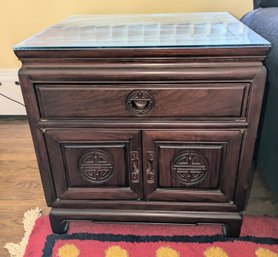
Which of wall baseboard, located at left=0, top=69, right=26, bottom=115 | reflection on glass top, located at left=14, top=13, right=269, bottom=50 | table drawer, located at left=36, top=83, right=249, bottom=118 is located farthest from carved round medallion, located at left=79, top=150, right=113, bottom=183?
wall baseboard, located at left=0, top=69, right=26, bottom=115

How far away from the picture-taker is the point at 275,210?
3.25 feet

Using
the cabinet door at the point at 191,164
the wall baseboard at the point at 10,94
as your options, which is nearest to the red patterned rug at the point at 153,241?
the cabinet door at the point at 191,164

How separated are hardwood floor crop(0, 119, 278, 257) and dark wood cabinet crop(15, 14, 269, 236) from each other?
16cm

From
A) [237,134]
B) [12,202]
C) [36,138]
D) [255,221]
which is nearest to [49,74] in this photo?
[36,138]

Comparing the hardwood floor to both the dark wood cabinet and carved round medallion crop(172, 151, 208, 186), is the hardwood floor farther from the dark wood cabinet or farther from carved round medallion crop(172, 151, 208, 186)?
carved round medallion crop(172, 151, 208, 186)

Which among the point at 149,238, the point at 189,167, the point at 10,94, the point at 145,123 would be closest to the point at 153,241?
the point at 149,238

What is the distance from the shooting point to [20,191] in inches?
43.4

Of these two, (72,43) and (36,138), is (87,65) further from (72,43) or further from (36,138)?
(36,138)

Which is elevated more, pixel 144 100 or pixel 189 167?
pixel 144 100

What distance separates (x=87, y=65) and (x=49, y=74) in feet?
0.28

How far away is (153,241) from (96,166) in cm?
28

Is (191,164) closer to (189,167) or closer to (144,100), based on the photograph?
(189,167)

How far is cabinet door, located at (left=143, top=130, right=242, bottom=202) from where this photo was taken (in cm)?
74

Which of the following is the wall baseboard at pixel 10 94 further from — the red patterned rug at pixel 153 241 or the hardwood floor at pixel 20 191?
the red patterned rug at pixel 153 241
